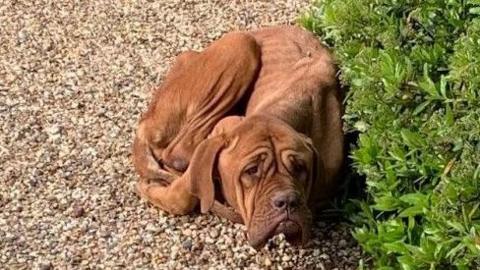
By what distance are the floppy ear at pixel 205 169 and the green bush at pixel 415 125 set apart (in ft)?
2.38

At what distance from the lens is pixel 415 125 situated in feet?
18.5

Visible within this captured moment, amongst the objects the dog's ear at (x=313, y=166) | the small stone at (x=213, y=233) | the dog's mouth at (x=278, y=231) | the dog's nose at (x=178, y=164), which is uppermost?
the dog's ear at (x=313, y=166)

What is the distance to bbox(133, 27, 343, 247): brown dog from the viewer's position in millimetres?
5941

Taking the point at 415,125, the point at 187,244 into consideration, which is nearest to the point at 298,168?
the point at 415,125

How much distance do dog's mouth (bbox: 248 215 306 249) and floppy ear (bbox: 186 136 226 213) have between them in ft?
1.33

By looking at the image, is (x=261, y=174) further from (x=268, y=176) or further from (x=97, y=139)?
(x=97, y=139)

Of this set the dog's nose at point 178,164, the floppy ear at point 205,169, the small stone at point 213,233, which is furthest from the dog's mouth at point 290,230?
the dog's nose at point 178,164

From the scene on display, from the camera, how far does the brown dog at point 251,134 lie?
594cm

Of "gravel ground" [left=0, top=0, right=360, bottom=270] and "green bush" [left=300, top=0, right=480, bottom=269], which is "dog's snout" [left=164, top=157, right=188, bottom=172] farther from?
"green bush" [left=300, top=0, right=480, bottom=269]

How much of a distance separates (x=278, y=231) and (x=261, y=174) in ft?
1.00

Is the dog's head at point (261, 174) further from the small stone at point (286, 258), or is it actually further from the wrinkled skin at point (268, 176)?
the small stone at point (286, 258)

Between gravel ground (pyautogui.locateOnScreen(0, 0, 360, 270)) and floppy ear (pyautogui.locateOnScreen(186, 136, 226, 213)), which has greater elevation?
floppy ear (pyautogui.locateOnScreen(186, 136, 226, 213))

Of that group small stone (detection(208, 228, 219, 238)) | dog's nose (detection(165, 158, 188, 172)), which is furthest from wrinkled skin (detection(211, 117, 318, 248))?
dog's nose (detection(165, 158, 188, 172))

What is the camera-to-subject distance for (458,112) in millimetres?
5234
